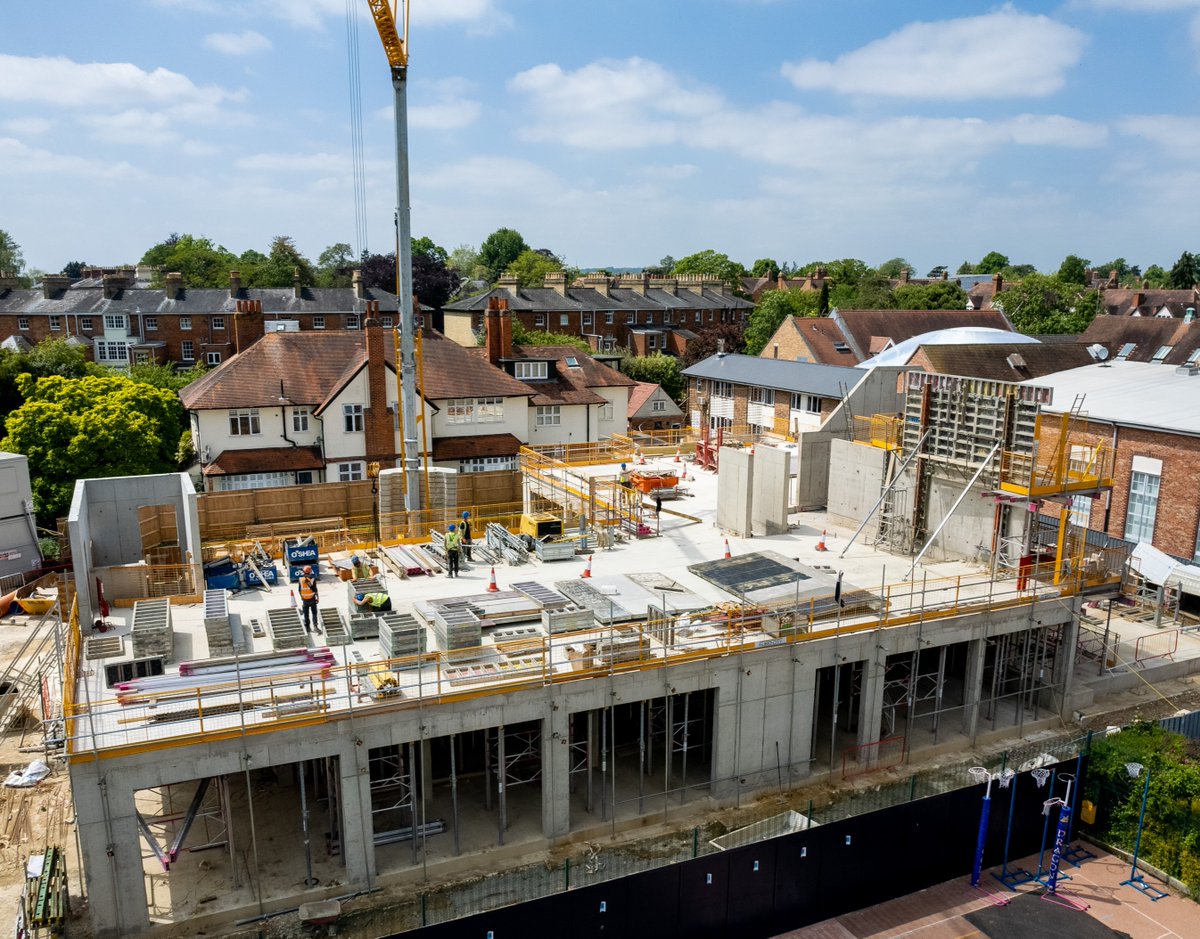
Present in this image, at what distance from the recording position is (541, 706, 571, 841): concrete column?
1959cm

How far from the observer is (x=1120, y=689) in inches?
1100

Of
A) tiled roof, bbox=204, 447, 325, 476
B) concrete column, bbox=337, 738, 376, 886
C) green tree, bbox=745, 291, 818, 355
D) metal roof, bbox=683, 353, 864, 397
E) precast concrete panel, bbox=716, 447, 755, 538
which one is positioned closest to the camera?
concrete column, bbox=337, 738, 376, 886

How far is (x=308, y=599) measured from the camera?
22031 mm

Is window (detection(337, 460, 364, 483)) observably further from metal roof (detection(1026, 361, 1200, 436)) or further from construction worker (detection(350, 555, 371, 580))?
metal roof (detection(1026, 361, 1200, 436))

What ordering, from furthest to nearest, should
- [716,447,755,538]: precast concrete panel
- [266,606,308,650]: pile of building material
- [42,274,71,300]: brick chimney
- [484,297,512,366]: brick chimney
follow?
[42,274,71,300]: brick chimney → [484,297,512,366]: brick chimney → [716,447,755,538]: precast concrete panel → [266,606,308,650]: pile of building material

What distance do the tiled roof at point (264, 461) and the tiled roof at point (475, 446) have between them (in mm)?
5496

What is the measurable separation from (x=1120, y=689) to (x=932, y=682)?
19.1 feet

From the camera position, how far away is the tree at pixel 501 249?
168 metres

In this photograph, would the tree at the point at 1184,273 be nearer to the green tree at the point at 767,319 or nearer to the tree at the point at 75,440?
the green tree at the point at 767,319

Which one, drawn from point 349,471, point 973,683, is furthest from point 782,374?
point 973,683

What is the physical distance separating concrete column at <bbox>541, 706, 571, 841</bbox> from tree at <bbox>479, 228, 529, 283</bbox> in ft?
502

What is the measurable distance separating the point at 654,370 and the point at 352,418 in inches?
1380

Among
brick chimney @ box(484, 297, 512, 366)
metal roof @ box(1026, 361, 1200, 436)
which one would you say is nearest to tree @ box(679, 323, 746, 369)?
brick chimney @ box(484, 297, 512, 366)

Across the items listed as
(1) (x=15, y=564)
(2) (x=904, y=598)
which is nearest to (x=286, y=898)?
(2) (x=904, y=598)
